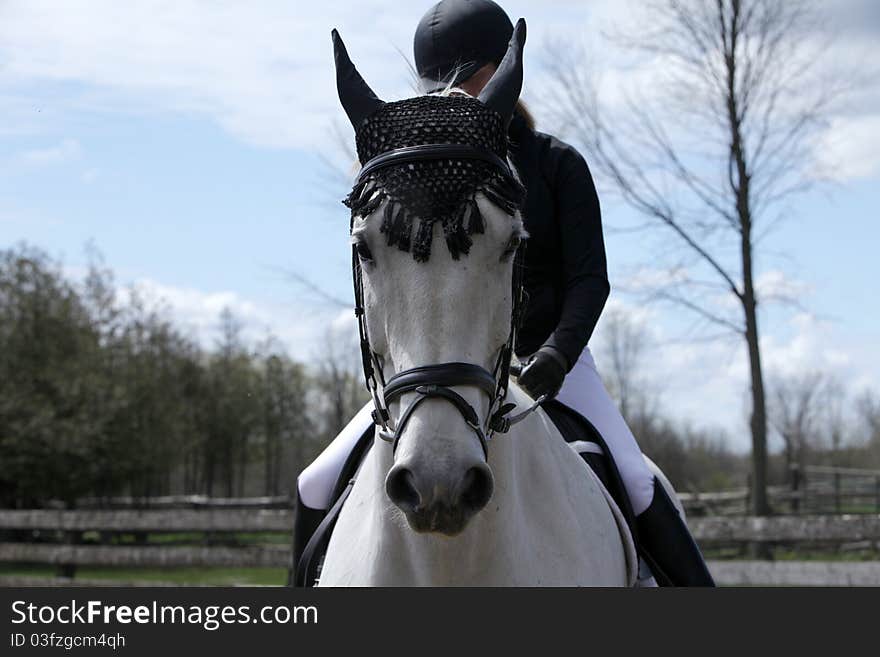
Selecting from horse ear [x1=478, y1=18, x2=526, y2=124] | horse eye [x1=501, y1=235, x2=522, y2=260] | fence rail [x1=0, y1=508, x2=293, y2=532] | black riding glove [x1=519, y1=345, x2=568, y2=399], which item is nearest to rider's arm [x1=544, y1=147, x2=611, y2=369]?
black riding glove [x1=519, y1=345, x2=568, y2=399]

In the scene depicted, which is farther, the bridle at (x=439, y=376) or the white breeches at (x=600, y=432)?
the white breeches at (x=600, y=432)

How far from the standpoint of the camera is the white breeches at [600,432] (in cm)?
342

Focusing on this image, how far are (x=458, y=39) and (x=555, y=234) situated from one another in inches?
30.9

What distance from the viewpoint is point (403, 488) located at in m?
2.10

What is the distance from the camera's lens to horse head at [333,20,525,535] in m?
2.08

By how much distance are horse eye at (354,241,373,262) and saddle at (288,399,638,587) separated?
1.04 meters

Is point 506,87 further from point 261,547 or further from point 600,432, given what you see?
point 261,547

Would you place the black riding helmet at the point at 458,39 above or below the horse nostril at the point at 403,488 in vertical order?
above

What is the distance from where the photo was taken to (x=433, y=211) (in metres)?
2.31

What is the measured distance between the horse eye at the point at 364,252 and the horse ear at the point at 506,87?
0.57 meters

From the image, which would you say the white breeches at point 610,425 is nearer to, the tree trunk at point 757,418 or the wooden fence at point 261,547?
the wooden fence at point 261,547

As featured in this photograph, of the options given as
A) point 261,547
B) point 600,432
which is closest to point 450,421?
point 600,432

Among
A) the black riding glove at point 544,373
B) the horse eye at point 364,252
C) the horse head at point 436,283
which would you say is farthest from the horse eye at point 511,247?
the black riding glove at point 544,373
